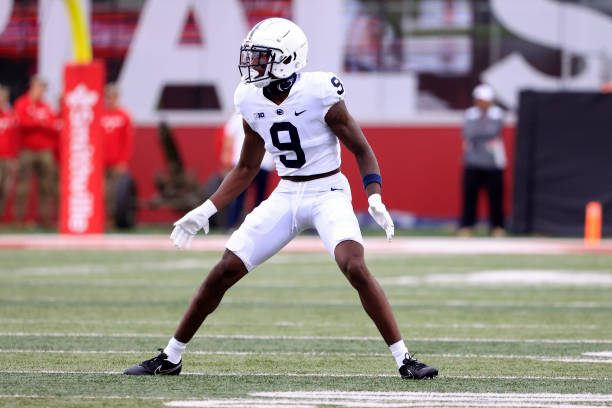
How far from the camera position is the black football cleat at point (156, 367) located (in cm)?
625

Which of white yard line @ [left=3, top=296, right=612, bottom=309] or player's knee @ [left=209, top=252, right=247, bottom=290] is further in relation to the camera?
white yard line @ [left=3, top=296, right=612, bottom=309]

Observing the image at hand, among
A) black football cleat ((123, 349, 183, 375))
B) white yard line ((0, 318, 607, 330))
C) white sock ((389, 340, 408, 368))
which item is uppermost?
white sock ((389, 340, 408, 368))

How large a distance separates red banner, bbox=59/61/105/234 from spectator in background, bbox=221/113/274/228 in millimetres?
1612

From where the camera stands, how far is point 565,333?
8.23 metres

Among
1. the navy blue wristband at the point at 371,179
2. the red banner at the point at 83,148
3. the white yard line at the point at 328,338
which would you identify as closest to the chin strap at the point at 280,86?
the navy blue wristband at the point at 371,179

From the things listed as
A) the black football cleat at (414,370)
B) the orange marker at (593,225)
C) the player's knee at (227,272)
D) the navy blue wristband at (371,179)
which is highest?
the navy blue wristband at (371,179)

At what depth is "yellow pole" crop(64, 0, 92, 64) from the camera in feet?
54.9

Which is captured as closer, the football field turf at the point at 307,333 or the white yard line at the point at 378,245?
the football field turf at the point at 307,333

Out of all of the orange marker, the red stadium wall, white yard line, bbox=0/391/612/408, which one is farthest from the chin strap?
the red stadium wall

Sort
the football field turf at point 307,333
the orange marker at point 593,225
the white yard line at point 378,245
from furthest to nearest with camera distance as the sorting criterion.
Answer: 1. the orange marker at point 593,225
2. the white yard line at point 378,245
3. the football field turf at point 307,333

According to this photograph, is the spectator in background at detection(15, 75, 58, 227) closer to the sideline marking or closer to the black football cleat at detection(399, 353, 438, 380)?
the black football cleat at detection(399, 353, 438, 380)

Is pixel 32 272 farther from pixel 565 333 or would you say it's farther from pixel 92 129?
pixel 565 333

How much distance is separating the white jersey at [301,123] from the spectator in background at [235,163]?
31.8 ft

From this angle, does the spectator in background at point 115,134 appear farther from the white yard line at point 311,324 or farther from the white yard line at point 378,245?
the white yard line at point 311,324
